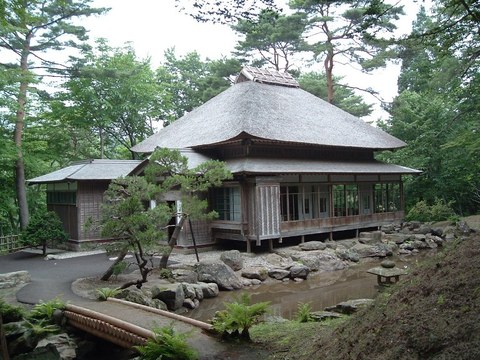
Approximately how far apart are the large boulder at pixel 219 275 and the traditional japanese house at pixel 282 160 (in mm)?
3370

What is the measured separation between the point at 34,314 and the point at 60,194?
12.3 meters

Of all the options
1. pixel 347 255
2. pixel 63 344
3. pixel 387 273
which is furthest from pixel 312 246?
pixel 63 344

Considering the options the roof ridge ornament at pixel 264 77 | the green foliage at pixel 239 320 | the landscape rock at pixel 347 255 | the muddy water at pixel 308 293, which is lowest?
the muddy water at pixel 308 293

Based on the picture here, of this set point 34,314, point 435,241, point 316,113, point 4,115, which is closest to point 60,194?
point 4,115

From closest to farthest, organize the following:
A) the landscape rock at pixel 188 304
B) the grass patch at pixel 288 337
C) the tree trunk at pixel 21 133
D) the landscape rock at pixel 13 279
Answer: the grass patch at pixel 288 337
the landscape rock at pixel 188 304
the landscape rock at pixel 13 279
the tree trunk at pixel 21 133

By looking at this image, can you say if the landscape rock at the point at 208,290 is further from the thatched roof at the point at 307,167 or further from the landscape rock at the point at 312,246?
the landscape rock at the point at 312,246

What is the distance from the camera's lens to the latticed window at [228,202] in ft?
55.9

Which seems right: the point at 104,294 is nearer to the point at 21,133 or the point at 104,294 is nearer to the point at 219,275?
the point at 219,275

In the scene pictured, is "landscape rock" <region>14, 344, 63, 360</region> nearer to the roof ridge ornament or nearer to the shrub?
the shrub

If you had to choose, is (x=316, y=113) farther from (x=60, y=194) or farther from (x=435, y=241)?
(x=60, y=194)

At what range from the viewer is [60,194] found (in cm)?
1967

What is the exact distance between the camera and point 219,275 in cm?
1272

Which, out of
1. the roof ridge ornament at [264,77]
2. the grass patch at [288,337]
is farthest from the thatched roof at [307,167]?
the grass patch at [288,337]

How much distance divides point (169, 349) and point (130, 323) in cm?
189
